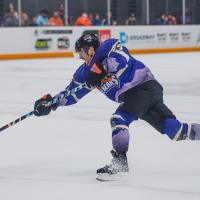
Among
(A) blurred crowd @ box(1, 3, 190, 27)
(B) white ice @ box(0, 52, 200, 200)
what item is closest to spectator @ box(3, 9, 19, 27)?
(A) blurred crowd @ box(1, 3, 190, 27)

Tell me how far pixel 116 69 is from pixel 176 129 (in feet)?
1.86

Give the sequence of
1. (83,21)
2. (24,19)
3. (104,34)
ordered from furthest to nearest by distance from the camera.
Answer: (104,34), (83,21), (24,19)

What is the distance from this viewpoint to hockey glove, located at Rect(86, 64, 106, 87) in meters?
4.36

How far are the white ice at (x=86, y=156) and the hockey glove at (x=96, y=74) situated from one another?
605 mm

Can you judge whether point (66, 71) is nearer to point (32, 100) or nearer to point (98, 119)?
point (32, 100)

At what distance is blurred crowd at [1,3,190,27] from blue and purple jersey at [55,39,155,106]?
13.3 m

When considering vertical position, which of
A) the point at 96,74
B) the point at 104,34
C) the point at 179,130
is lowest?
the point at 104,34

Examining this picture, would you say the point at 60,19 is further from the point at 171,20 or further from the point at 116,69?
the point at 116,69

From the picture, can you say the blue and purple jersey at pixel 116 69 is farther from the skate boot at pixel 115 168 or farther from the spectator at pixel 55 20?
the spectator at pixel 55 20

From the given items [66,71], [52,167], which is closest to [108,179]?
[52,167]

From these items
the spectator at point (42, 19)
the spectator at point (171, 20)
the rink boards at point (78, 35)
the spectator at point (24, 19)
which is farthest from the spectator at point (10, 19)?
the spectator at point (171, 20)

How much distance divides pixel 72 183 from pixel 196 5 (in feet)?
59.9

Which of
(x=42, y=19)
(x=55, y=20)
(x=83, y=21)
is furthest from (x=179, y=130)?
(x=83, y=21)

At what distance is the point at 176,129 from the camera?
4.59 meters
